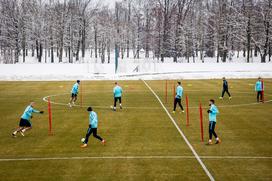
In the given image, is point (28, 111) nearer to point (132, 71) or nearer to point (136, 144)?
point (136, 144)

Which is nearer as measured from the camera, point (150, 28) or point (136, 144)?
point (136, 144)

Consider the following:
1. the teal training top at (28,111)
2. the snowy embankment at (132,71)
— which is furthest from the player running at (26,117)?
the snowy embankment at (132,71)

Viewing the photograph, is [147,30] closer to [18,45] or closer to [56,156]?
[18,45]

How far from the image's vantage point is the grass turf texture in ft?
45.1

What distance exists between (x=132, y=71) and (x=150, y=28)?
4623 cm

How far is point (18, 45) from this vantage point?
89688mm

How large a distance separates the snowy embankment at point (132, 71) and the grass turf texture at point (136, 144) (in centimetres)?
2675

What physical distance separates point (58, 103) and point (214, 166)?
2035 centimetres

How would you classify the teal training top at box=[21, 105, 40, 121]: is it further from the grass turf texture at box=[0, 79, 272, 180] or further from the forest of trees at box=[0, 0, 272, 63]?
the forest of trees at box=[0, 0, 272, 63]

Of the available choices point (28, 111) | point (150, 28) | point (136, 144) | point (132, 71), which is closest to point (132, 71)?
point (132, 71)

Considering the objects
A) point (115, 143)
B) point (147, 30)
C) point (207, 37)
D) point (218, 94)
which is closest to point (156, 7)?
point (147, 30)

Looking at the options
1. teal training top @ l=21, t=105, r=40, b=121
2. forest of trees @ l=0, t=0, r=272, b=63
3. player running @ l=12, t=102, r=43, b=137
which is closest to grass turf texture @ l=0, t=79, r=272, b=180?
player running @ l=12, t=102, r=43, b=137

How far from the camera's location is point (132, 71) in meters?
65.7

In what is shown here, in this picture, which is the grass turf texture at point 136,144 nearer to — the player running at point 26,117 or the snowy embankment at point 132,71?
the player running at point 26,117
